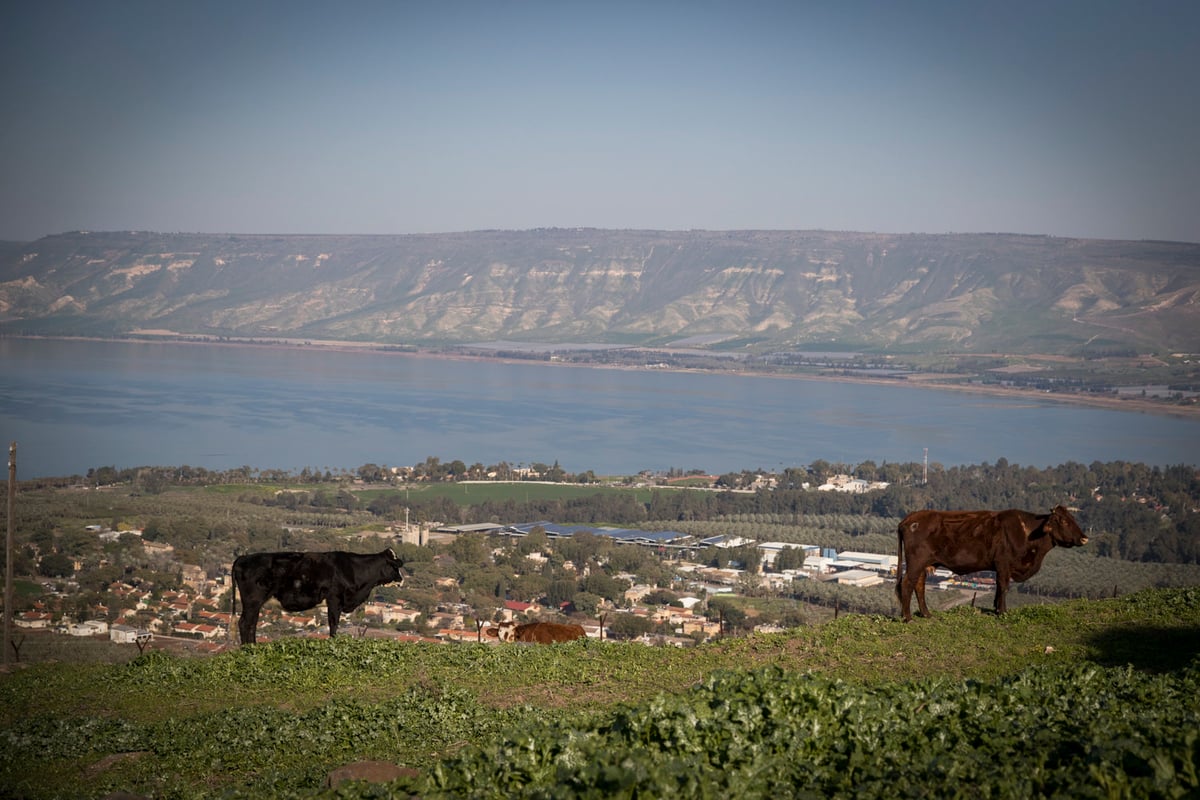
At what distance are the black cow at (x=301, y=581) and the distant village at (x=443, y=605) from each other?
128 cm

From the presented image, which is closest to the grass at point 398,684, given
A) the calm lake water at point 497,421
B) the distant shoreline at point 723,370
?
the calm lake water at point 497,421

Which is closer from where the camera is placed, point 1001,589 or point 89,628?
point 1001,589

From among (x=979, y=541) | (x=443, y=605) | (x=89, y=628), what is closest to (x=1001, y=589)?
(x=979, y=541)

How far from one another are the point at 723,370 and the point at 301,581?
145 metres

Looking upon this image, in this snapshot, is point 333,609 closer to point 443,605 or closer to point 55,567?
point 443,605

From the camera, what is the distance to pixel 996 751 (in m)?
5.46

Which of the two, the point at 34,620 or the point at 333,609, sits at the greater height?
Result: the point at 333,609

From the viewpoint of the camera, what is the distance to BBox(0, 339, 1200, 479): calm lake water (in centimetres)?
7400

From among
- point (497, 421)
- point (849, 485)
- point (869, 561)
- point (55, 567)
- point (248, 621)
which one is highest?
point (248, 621)

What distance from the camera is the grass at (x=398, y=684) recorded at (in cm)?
773

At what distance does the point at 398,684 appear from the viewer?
10.0 meters

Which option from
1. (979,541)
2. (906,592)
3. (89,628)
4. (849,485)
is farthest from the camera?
(849,485)

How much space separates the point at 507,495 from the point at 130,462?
2418cm

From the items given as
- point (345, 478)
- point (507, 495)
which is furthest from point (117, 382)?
point (507, 495)
